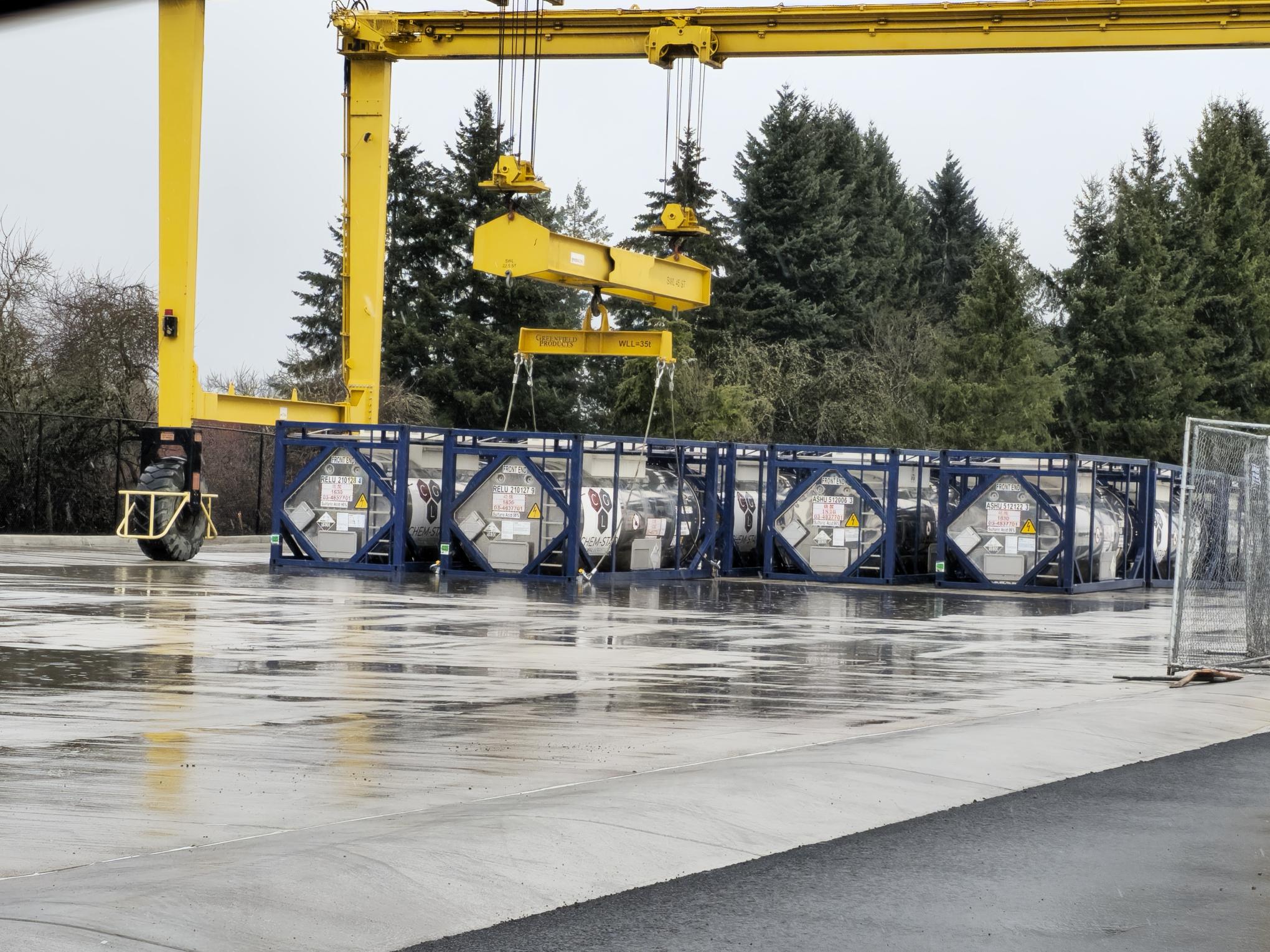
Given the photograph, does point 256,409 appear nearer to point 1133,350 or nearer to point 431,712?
point 431,712

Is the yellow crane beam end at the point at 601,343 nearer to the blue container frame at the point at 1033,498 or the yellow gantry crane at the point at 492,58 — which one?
the yellow gantry crane at the point at 492,58

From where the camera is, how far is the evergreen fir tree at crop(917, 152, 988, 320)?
87188mm

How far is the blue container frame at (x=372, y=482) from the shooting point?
96.9 feet

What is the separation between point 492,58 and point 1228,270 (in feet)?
150

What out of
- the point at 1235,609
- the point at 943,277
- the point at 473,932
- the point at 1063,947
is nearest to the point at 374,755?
the point at 473,932

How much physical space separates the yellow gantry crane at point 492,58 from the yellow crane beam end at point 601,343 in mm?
41

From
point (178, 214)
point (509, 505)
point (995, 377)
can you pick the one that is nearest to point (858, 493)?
point (509, 505)

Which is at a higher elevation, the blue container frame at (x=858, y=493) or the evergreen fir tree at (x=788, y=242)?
the evergreen fir tree at (x=788, y=242)

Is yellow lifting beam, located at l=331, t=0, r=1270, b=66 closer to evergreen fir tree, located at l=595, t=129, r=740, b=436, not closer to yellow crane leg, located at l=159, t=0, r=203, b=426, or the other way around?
yellow crane leg, located at l=159, t=0, r=203, b=426

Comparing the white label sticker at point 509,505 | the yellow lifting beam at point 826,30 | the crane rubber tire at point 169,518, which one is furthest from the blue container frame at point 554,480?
the yellow lifting beam at point 826,30

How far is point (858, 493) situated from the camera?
1256 inches

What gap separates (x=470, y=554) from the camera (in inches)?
1176

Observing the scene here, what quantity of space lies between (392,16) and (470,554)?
10.7 m

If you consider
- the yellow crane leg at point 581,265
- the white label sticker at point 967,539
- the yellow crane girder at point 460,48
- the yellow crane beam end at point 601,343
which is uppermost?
the yellow crane girder at point 460,48
